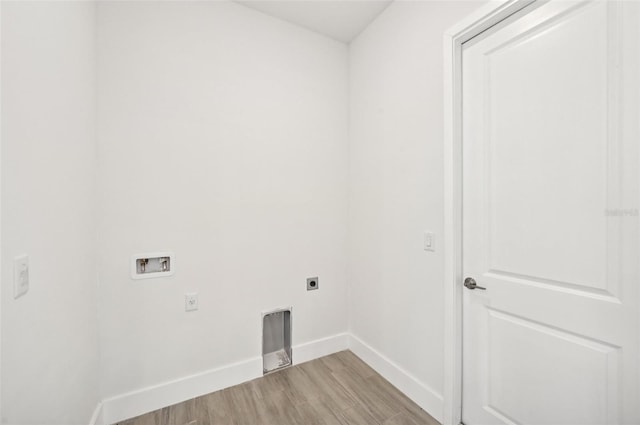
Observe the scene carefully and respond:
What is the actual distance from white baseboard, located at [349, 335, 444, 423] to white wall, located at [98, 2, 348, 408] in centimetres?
25

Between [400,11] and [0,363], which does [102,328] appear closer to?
[0,363]

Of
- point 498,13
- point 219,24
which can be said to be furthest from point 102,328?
point 498,13

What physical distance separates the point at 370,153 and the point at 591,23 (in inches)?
52.8

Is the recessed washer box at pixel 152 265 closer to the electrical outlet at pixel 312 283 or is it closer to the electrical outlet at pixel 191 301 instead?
the electrical outlet at pixel 191 301

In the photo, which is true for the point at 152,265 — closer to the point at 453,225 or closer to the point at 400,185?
the point at 400,185

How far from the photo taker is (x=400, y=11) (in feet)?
6.26

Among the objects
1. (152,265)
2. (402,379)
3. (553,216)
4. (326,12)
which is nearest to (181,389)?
(152,265)

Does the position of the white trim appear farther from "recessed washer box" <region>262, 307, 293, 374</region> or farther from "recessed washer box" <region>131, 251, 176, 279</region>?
"recessed washer box" <region>131, 251, 176, 279</region>

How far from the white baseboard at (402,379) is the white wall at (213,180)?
0.83 feet

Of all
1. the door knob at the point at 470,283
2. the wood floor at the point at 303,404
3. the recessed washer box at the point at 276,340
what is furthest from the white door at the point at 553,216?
the recessed washer box at the point at 276,340

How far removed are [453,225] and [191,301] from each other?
1703mm

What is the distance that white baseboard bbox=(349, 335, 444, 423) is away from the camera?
5.46ft

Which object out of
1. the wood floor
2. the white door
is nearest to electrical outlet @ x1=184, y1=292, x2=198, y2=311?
the wood floor

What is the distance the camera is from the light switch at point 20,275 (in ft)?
2.69
